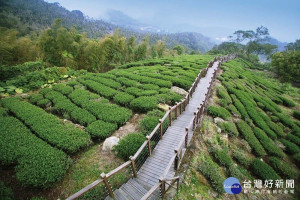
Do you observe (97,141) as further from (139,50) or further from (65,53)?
(139,50)

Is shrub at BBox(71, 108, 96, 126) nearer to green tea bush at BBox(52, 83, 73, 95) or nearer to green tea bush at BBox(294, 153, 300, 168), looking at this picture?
green tea bush at BBox(52, 83, 73, 95)

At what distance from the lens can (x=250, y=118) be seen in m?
14.2

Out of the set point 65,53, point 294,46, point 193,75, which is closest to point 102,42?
point 65,53

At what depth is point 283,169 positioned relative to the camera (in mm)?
9672

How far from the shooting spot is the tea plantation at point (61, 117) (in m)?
6.71

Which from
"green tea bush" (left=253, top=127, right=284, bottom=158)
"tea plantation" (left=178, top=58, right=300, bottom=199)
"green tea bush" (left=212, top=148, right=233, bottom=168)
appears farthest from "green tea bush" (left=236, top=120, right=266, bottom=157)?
"green tea bush" (left=212, top=148, right=233, bottom=168)

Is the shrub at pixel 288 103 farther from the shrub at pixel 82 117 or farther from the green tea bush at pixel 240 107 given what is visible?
the shrub at pixel 82 117

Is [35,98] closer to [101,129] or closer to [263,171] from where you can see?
[101,129]

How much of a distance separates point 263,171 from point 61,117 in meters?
15.0

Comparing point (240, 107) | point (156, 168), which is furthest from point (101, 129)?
point (240, 107)

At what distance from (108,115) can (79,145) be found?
10.0ft

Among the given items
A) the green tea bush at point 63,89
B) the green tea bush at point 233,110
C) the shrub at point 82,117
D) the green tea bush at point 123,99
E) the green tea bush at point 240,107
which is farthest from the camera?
the green tea bush at point 240,107

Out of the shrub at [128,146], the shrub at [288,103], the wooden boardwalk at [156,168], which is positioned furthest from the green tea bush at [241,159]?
the shrub at [288,103]

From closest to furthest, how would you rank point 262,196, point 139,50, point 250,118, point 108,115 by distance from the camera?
point 262,196 < point 108,115 < point 250,118 < point 139,50
